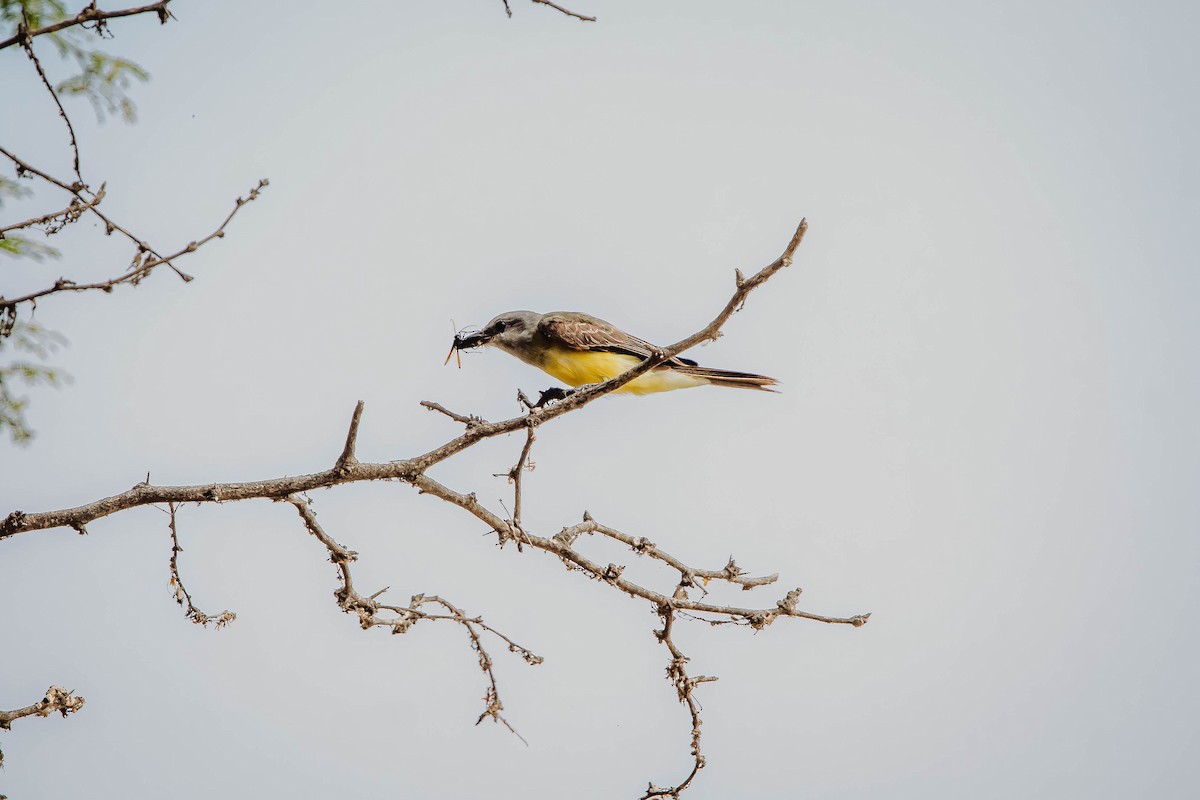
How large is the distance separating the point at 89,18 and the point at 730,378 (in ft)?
16.3

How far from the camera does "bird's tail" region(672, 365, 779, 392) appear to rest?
25.8 ft

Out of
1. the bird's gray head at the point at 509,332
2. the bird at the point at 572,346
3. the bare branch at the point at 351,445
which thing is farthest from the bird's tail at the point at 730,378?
the bare branch at the point at 351,445

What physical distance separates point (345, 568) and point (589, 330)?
11.8 feet

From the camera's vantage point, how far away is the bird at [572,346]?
8.43 metres

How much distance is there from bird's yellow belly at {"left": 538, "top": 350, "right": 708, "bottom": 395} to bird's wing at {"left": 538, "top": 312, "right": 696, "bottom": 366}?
0.07 metres

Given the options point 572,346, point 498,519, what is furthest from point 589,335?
point 498,519

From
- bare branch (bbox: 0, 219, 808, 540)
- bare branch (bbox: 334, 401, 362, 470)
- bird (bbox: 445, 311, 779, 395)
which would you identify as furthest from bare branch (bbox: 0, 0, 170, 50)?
bird (bbox: 445, 311, 779, 395)

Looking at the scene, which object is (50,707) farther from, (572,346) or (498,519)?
(572,346)

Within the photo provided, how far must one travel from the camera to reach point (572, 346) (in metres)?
8.52

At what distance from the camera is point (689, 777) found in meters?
5.94

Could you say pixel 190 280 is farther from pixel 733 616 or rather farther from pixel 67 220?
pixel 733 616

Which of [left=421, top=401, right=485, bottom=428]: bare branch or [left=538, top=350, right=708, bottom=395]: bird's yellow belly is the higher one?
[left=538, top=350, right=708, bottom=395]: bird's yellow belly

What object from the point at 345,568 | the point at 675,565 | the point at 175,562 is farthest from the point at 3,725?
the point at 675,565

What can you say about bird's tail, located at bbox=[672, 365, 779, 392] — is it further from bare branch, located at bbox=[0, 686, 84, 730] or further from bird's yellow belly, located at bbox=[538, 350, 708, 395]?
bare branch, located at bbox=[0, 686, 84, 730]
